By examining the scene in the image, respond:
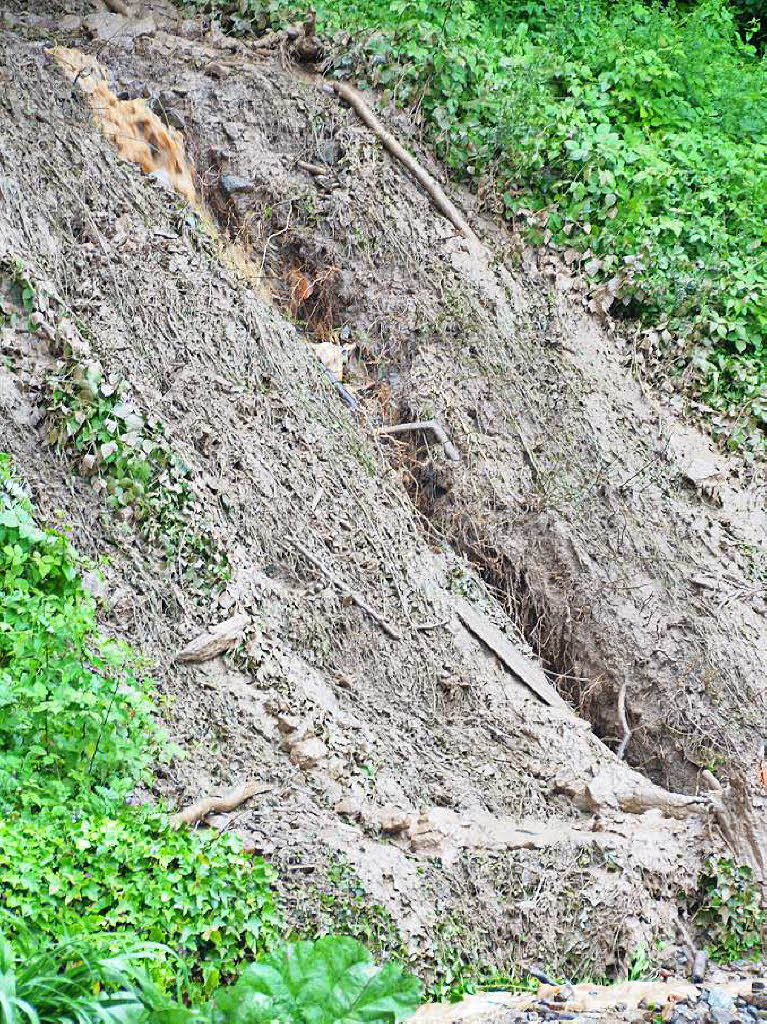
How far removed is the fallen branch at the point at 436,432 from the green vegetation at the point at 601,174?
2374 millimetres

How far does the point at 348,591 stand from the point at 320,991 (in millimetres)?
3511

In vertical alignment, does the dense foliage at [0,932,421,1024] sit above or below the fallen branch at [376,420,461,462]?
above

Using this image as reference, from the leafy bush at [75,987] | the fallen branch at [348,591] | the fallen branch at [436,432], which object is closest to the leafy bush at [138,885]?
the leafy bush at [75,987]

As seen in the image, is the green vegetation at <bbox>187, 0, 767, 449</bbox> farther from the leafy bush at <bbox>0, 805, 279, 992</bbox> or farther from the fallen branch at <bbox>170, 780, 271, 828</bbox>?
the leafy bush at <bbox>0, 805, 279, 992</bbox>

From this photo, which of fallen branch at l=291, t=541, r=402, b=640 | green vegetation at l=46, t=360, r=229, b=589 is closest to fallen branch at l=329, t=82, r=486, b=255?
fallen branch at l=291, t=541, r=402, b=640

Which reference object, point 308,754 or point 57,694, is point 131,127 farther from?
point 57,694

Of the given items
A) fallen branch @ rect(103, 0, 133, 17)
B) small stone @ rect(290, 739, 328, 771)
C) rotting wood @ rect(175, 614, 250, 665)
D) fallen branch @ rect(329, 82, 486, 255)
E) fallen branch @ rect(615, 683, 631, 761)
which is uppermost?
fallen branch @ rect(103, 0, 133, 17)

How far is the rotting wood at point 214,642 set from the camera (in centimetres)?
575

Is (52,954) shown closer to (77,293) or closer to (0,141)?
(77,293)

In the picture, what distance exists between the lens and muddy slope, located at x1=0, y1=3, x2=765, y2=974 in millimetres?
5520

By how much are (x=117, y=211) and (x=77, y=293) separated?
0.88 meters

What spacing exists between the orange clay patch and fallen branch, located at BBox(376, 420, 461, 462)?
2.47m

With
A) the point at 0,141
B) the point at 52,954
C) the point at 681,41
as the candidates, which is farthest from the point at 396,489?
the point at 681,41

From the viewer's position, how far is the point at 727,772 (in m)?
7.21
